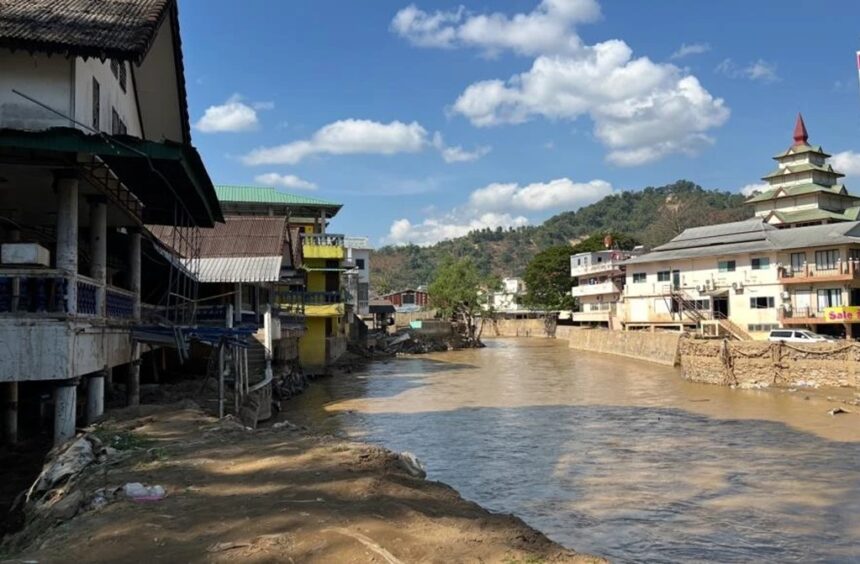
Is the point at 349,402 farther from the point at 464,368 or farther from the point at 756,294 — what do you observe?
the point at 756,294

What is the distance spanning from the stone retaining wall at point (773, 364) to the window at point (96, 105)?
1131 inches

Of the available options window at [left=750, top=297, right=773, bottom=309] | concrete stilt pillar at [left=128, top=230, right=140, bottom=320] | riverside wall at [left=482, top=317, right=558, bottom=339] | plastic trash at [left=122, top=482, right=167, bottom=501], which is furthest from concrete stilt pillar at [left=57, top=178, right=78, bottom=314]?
riverside wall at [left=482, top=317, right=558, bottom=339]

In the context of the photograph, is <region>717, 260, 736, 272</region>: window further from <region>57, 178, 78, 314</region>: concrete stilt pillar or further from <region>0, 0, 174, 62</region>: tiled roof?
<region>57, 178, 78, 314</region>: concrete stilt pillar

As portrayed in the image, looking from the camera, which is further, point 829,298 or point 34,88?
point 829,298

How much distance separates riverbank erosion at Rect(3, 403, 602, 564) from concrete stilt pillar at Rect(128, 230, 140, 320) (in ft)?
17.3

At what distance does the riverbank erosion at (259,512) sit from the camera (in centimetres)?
505

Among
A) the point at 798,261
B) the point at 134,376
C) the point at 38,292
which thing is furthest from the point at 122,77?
the point at 798,261

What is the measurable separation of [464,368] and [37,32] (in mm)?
38043

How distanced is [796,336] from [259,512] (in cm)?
3499

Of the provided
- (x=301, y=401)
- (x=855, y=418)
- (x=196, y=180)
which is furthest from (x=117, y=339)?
(x=855, y=418)

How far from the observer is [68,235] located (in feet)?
31.6

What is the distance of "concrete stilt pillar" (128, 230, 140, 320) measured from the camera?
14.0 meters

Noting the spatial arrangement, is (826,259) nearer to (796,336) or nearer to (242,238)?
(796,336)

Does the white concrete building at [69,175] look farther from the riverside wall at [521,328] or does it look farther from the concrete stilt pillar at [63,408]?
the riverside wall at [521,328]
